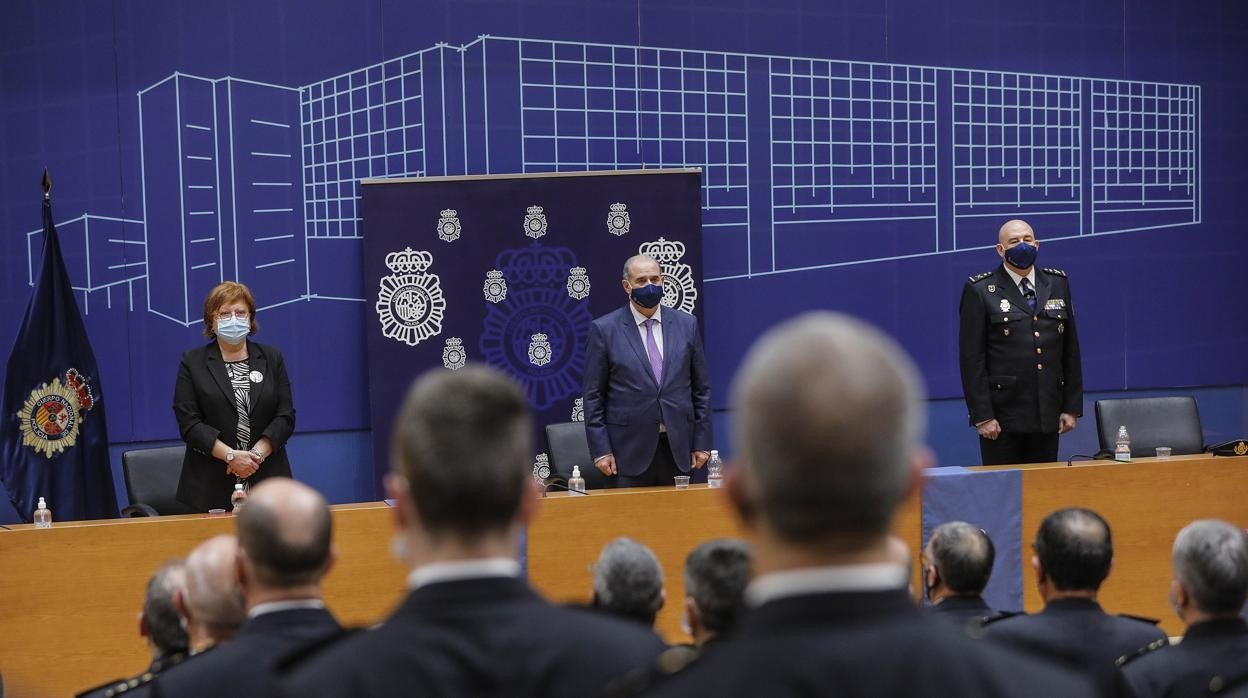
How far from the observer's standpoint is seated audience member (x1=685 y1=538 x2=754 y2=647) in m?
2.42

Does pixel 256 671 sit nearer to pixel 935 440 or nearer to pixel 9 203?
pixel 9 203

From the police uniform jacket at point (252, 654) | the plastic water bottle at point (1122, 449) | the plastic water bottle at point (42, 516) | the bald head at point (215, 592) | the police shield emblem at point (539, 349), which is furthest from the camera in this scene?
the police shield emblem at point (539, 349)

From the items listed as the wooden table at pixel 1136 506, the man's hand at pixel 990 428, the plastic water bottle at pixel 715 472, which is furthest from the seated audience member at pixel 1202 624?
the man's hand at pixel 990 428

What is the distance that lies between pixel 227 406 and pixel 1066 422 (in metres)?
3.75

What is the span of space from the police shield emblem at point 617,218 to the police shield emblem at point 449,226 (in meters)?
0.79

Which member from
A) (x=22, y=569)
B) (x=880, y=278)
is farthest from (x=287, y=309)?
(x=880, y=278)

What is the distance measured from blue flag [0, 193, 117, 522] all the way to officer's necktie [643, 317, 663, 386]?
255cm

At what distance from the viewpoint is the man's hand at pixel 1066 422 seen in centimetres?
607

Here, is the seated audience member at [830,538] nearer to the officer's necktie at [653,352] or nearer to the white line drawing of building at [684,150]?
the officer's necktie at [653,352]

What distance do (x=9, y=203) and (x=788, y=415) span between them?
638cm

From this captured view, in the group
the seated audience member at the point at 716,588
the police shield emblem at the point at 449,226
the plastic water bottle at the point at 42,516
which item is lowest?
the plastic water bottle at the point at 42,516

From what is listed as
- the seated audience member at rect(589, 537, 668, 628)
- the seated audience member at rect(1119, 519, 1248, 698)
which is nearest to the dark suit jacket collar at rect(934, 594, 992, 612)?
the seated audience member at rect(1119, 519, 1248, 698)

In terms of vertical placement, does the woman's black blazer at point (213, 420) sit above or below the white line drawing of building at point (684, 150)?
below

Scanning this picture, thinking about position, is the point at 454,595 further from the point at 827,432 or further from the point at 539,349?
the point at 539,349
